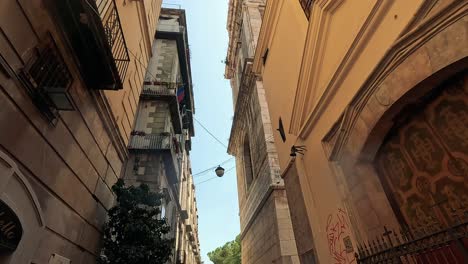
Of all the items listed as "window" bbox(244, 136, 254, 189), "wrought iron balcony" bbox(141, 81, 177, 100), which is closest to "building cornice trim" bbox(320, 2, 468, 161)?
"window" bbox(244, 136, 254, 189)

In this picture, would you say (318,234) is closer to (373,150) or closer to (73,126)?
(373,150)

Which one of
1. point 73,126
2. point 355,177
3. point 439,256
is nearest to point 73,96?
point 73,126

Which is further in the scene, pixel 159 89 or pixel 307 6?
pixel 159 89

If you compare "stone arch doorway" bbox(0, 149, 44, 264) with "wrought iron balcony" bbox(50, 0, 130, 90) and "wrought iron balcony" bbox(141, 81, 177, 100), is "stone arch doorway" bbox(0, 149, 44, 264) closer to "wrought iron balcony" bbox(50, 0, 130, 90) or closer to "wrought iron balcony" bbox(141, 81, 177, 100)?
"wrought iron balcony" bbox(50, 0, 130, 90)

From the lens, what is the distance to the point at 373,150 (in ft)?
12.6

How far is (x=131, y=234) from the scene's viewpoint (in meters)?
6.89

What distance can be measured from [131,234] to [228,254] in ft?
126

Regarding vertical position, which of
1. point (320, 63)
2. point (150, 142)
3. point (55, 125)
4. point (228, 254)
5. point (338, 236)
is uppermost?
point (228, 254)

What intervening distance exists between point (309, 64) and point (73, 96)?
4712 millimetres

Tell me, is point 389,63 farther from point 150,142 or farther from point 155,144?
point 150,142

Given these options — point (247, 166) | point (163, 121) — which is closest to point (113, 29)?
point (163, 121)

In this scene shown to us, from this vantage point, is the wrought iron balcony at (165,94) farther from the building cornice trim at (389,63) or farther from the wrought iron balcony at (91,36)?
the building cornice trim at (389,63)

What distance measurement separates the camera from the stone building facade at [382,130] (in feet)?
8.75

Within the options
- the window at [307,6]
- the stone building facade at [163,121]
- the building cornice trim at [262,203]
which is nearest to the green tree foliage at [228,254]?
the stone building facade at [163,121]
